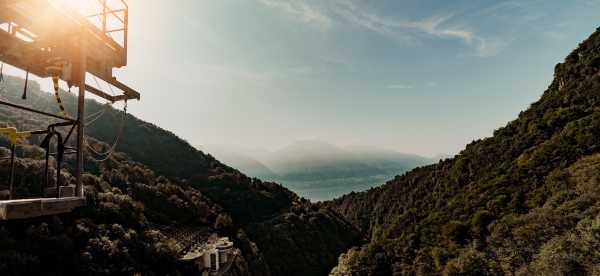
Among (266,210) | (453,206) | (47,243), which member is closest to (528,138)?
(453,206)

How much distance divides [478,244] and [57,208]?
1416 inches

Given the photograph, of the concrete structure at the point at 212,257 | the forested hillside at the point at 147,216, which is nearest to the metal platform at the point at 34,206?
the forested hillside at the point at 147,216

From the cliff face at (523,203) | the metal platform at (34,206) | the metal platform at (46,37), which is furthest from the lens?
the cliff face at (523,203)

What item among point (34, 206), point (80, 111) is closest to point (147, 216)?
point (80, 111)

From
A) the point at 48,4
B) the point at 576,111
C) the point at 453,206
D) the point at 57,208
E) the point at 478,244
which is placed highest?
the point at 576,111

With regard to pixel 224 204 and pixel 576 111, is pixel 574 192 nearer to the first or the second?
pixel 576 111

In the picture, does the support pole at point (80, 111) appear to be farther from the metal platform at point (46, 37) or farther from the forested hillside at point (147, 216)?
the forested hillside at point (147, 216)

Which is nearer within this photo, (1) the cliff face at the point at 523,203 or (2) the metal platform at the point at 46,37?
(2) the metal platform at the point at 46,37

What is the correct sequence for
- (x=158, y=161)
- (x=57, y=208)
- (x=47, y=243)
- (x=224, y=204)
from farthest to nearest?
(x=158, y=161) → (x=224, y=204) → (x=47, y=243) → (x=57, y=208)

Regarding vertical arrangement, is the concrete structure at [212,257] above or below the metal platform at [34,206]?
below

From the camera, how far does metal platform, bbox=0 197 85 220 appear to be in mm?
4634

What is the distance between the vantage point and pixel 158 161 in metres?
77.2

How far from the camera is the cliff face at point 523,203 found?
23.0 m

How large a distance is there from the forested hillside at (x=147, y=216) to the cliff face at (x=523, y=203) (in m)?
13.6
